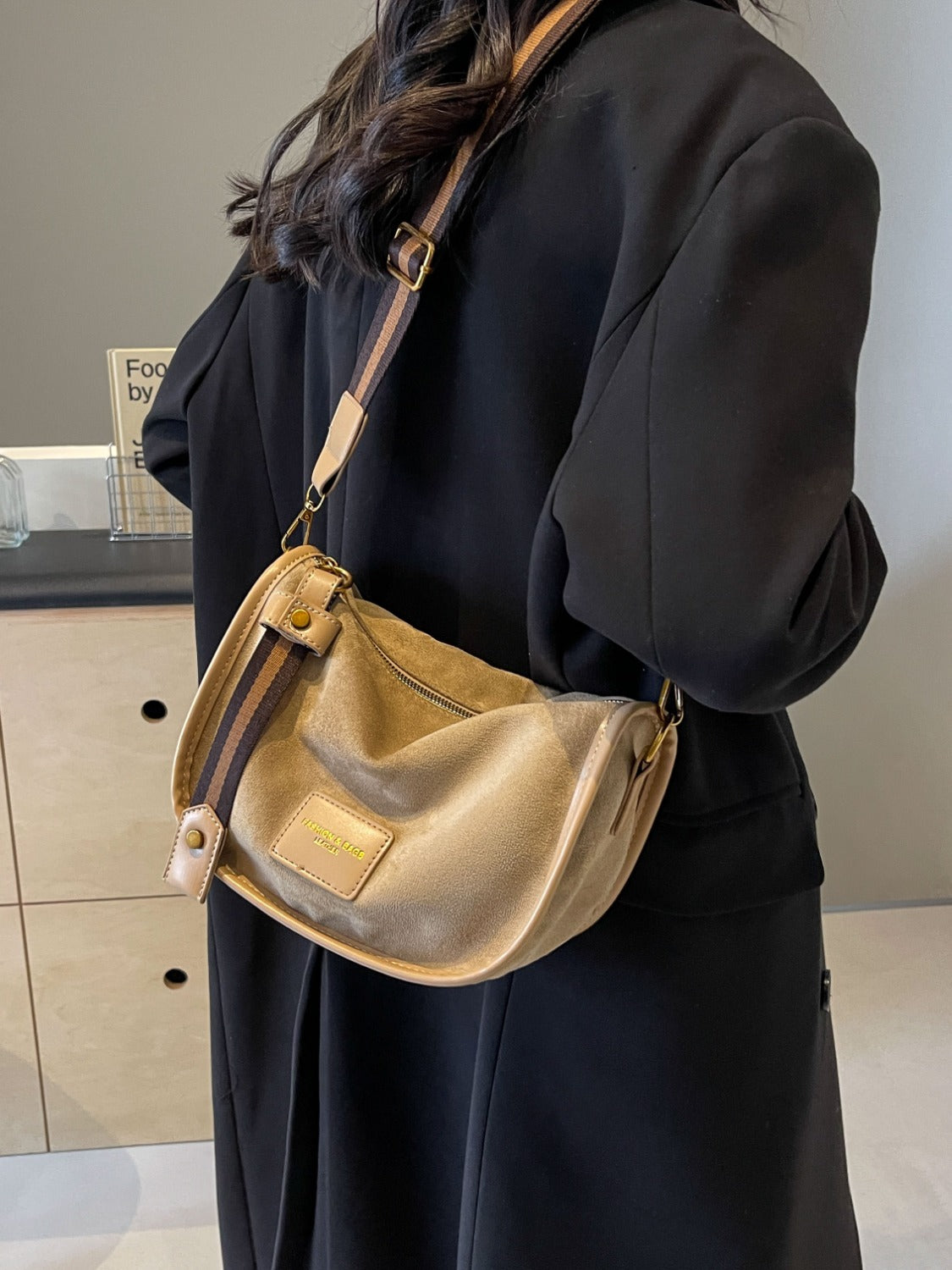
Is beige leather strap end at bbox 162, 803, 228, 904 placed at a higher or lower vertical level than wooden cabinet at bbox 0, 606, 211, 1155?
higher

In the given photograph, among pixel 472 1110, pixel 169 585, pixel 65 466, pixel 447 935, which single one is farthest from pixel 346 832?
pixel 65 466

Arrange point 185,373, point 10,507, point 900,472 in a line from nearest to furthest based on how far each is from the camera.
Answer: point 185,373 < point 10,507 < point 900,472

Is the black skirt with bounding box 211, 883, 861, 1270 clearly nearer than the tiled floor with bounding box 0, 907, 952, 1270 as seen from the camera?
Yes

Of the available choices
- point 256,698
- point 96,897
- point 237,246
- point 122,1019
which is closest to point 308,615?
point 256,698

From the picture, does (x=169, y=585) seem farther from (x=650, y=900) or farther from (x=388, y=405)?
(x=650, y=900)

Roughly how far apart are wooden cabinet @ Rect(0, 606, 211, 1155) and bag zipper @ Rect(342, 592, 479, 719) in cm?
72

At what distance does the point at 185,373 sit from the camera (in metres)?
0.67

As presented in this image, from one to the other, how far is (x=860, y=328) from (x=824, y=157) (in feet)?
0.22

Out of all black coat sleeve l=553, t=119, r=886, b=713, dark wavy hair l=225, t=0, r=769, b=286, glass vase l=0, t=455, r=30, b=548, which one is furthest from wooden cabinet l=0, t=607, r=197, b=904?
black coat sleeve l=553, t=119, r=886, b=713

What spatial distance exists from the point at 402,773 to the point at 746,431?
230 mm

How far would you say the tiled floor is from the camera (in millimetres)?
1229

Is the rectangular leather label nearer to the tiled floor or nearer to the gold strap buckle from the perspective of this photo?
the gold strap buckle

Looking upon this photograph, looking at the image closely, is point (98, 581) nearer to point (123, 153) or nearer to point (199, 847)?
point (199, 847)

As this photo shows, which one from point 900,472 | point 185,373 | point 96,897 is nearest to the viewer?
point 185,373
